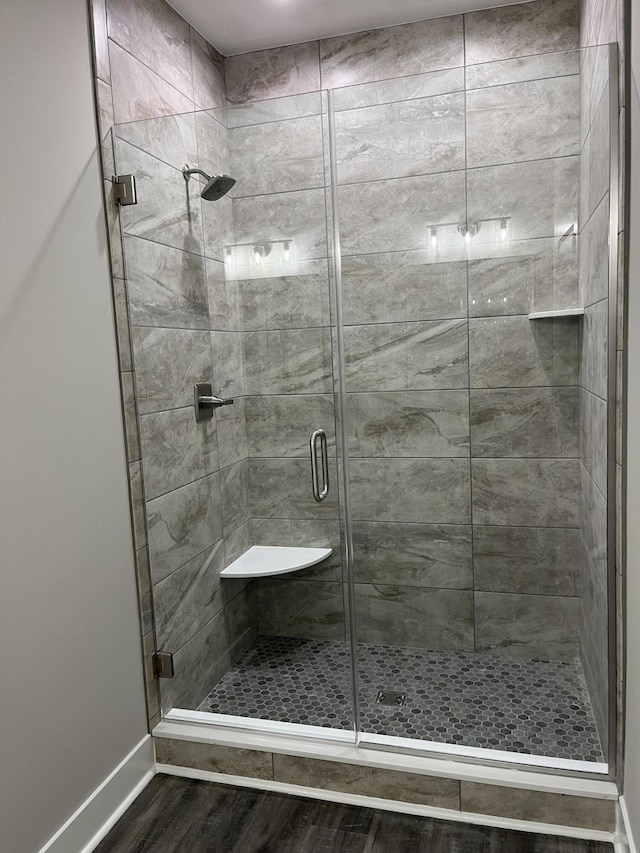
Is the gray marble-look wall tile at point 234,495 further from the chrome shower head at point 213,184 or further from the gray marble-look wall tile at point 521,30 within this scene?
the gray marble-look wall tile at point 521,30

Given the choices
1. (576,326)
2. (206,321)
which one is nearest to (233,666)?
(206,321)

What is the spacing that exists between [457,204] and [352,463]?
0.88 meters

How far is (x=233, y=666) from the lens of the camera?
225 centimetres

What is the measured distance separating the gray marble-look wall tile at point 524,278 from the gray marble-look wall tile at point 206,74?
1.45 meters

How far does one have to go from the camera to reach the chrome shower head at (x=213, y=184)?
1980mm

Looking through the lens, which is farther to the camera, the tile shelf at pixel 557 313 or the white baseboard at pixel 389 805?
the tile shelf at pixel 557 313

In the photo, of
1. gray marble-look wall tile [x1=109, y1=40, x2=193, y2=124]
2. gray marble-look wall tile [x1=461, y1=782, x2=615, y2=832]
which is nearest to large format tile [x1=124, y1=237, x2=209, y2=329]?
gray marble-look wall tile [x1=109, y1=40, x2=193, y2=124]

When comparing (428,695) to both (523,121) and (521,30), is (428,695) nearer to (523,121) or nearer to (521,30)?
(523,121)

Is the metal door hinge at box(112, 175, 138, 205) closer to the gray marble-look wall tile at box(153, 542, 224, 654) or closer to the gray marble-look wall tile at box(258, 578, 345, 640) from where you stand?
the gray marble-look wall tile at box(153, 542, 224, 654)

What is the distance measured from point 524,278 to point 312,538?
1072 mm

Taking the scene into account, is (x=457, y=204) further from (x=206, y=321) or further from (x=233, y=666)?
(x=233, y=666)

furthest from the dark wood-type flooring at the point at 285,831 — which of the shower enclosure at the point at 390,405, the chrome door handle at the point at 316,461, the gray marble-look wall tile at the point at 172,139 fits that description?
the gray marble-look wall tile at the point at 172,139

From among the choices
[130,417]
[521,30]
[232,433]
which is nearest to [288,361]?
[232,433]

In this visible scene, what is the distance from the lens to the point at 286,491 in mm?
2047
